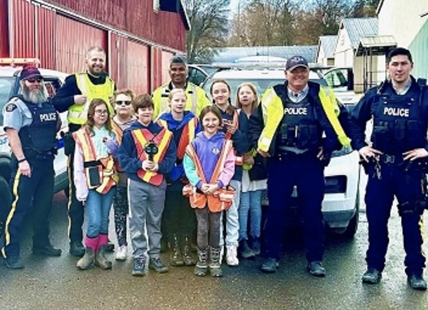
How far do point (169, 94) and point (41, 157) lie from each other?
133 centimetres

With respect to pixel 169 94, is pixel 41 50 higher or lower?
higher

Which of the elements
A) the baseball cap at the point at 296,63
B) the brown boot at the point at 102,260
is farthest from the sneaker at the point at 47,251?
the baseball cap at the point at 296,63

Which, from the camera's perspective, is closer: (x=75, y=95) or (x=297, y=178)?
(x=297, y=178)

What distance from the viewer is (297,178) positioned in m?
5.47

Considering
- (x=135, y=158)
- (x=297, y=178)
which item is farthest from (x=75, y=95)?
(x=297, y=178)

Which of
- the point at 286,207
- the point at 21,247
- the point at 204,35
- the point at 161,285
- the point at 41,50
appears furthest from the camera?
the point at 204,35

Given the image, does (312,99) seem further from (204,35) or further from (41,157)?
(204,35)

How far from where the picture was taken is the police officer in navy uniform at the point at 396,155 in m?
5.04

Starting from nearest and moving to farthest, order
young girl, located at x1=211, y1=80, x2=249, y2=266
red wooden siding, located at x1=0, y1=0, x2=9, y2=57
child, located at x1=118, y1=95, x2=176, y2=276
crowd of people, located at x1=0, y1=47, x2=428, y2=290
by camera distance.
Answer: crowd of people, located at x1=0, y1=47, x2=428, y2=290 < child, located at x1=118, y1=95, x2=176, y2=276 < young girl, located at x1=211, y1=80, x2=249, y2=266 < red wooden siding, located at x1=0, y1=0, x2=9, y2=57

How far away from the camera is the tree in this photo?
60.0 meters

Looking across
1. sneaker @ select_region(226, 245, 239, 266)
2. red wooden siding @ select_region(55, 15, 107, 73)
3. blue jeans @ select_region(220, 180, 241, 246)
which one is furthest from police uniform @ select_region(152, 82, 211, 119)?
red wooden siding @ select_region(55, 15, 107, 73)

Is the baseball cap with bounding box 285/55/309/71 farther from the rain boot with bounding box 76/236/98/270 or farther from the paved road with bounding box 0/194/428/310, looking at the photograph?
the rain boot with bounding box 76/236/98/270

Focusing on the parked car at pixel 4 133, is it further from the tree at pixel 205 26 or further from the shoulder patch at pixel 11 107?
the tree at pixel 205 26

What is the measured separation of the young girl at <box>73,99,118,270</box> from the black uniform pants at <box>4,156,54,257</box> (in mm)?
393
